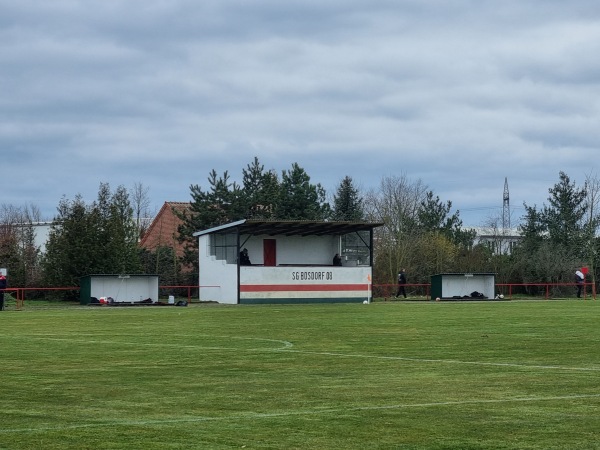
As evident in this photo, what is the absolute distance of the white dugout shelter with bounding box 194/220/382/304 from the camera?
59.0 metres

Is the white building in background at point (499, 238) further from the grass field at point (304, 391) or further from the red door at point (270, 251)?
the grass field at point (304, 391)

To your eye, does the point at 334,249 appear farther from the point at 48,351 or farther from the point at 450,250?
the point at 48,351

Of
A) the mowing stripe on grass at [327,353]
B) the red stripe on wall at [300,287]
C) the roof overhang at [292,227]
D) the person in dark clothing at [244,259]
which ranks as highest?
the roof overhang at [292,227]

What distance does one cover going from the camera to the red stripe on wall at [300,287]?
58906mm

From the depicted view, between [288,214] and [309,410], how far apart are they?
7829 centimetres

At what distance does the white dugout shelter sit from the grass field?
32.7 meters

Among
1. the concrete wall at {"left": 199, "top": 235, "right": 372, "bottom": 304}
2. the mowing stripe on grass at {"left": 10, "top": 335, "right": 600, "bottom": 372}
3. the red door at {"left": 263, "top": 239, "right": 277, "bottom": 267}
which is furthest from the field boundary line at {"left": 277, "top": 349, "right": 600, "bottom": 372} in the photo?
the red door at {"left": 263, "top": 239, "right": 277, "bottom": 267}

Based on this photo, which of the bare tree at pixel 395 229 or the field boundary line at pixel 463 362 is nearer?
the field boundary line at pixel 463 362

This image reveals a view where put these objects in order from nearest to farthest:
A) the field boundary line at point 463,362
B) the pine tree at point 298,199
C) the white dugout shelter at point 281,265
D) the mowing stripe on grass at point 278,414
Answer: the mowing stripe on grass at point 278,414
the field boundary line at point 463,362
the white dugout shelter at point 281,265
the pine tree at point 298,199

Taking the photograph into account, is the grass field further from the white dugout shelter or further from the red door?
the red door

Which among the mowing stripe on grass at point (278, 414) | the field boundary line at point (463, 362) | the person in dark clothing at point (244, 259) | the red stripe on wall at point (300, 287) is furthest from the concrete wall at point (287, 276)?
the mowing stripe on grass at point (278, 414)

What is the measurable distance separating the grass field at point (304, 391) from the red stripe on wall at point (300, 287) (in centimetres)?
3259

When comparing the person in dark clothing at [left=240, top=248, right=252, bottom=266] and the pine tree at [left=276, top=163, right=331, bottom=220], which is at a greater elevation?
the pine tree at [left=276, top=163, right=331, bottom=220]

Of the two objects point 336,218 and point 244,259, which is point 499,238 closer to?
point 336,218
